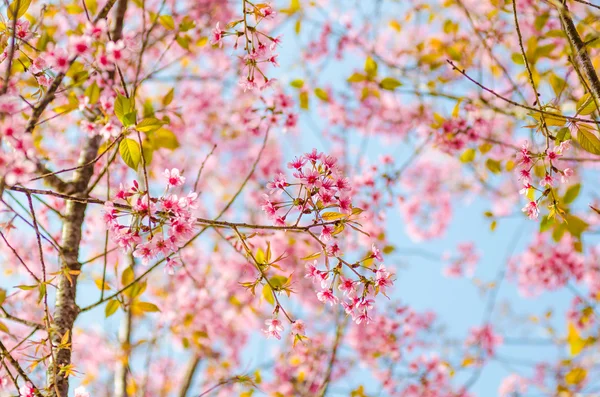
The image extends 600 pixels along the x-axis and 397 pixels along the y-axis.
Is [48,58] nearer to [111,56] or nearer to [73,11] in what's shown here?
[111,56]

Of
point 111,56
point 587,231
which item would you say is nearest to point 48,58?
point 111,56

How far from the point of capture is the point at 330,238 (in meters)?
1.84

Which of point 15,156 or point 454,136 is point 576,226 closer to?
point 454,136

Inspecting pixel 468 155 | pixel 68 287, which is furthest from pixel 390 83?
pixel 68 287

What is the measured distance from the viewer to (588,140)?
181cm

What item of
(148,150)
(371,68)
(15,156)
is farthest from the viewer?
(371,68)

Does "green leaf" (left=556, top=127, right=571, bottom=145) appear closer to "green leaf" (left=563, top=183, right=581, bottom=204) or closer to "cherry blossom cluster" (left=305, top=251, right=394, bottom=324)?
"cherry blossom cluster" (left=305, top=251, right=394, bottom=324)

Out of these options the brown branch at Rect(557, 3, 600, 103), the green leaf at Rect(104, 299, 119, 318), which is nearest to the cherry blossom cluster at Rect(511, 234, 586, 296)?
the brown branch at Rect(557, 3, 600, 103)

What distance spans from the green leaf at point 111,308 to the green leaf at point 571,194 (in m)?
2.31

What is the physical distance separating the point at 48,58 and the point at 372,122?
16.2ft

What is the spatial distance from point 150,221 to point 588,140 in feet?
4.93

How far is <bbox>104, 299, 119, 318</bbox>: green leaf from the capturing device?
88.0 inches

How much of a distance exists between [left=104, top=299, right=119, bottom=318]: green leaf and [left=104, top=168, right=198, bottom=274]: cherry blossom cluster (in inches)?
24.0

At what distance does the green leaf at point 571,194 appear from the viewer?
9.09ft
